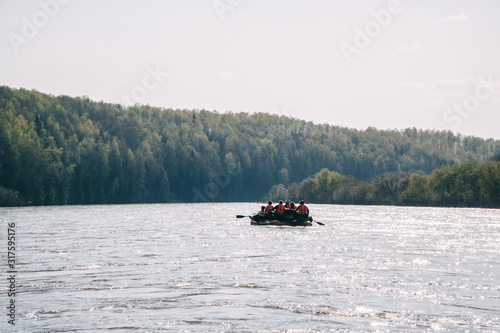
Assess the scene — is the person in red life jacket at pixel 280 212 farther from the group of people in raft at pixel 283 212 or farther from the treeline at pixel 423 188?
the treeline at pixel 423 188

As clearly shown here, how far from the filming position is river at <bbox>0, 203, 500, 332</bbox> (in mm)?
19391


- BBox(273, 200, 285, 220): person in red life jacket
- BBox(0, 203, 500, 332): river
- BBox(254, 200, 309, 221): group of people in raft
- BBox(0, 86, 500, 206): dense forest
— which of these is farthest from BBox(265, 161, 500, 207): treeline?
BBox(0, 203, 500, 332): river

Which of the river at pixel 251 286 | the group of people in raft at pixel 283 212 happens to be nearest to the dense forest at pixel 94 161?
the group of people in raft at pixel 283 212

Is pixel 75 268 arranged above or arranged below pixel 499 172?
below

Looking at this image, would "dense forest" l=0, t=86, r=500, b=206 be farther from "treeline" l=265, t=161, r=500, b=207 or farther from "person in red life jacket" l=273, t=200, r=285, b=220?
"person in red life jacket" l=273, t=200, r=285, b=220

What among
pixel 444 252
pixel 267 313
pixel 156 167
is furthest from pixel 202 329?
pixel 156 167

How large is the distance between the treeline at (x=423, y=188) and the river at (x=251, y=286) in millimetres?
88383

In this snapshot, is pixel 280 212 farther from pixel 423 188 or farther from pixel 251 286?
pixel 423 188

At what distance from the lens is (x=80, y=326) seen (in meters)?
18.6

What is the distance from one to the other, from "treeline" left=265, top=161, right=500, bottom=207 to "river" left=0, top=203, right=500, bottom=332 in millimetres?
88383

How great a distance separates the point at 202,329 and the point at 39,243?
27566mm

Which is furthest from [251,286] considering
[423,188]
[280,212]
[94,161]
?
[94,161]

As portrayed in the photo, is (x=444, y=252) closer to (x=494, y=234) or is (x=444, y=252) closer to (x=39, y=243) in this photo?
(x=494, y=234)

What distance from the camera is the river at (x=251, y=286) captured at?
19.4m
